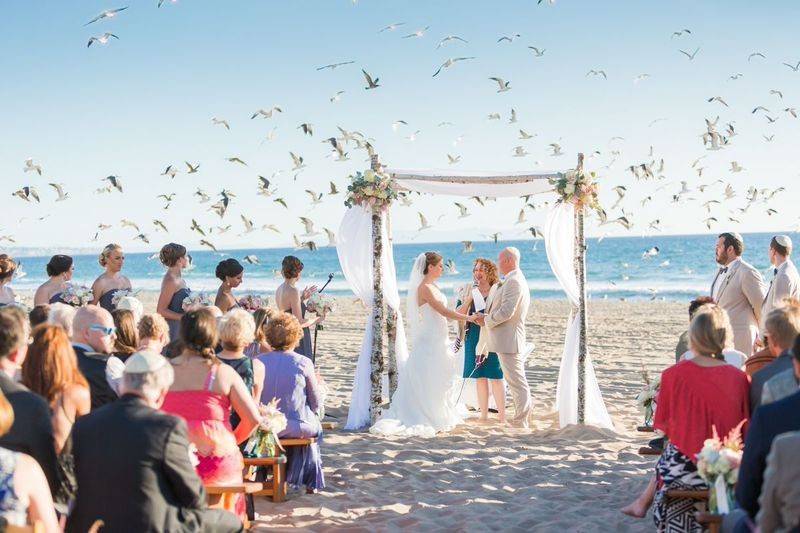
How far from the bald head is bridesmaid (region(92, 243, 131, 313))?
3.18 m

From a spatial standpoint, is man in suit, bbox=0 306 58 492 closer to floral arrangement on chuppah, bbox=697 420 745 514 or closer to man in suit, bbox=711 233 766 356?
floral arrangement on chuppah, bbox=697 420 745 514

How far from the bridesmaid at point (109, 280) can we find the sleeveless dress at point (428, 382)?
298cm

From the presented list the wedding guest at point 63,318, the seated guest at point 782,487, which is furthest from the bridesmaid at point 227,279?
the seated guest at point 782,487

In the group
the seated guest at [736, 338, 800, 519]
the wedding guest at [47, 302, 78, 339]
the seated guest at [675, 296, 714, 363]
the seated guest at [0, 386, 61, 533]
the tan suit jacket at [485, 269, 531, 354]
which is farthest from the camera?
the tan suit jacket at [485, 269, 531, 354]

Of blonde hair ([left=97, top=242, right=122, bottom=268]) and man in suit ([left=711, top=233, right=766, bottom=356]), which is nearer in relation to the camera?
man in suit ([left=711, top=233, right=766, bottom=356])

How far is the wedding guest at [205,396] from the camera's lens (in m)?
4.53

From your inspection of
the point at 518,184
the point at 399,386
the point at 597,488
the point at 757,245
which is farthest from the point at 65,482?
the point at 757,245

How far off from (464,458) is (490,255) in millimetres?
56555

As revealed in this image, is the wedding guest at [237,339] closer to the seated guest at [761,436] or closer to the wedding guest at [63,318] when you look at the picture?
the wedding guest at [63,318]

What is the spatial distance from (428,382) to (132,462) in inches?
226

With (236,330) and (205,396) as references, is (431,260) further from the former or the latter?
(205,396)

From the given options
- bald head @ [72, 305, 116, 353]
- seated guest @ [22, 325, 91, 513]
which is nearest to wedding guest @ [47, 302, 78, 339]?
bald head @ [72, 305, 116, 353]

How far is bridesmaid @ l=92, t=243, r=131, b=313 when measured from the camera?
789 cm

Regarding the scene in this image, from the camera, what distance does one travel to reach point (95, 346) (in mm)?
4723
